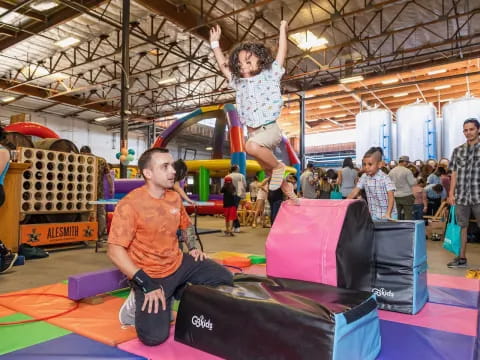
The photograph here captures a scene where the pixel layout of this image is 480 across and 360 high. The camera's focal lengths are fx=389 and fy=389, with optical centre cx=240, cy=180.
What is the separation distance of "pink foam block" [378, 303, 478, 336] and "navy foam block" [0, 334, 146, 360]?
1556mm

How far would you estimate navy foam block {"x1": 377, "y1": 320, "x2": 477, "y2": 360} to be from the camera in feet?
5.91

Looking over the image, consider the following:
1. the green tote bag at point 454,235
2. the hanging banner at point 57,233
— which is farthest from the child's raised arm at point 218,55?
the hanging banner at point 57,233

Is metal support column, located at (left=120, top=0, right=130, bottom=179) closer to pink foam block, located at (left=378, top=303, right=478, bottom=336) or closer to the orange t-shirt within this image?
the orange t-shirt

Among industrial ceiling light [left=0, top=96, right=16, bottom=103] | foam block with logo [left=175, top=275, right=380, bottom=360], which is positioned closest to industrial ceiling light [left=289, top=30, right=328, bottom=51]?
foam block with logo [left=175, top=275, right=380, bottom=360]

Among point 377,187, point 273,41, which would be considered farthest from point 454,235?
point 273,41

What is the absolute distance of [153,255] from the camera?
6.77 feet

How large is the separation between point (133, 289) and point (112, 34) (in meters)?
11.3

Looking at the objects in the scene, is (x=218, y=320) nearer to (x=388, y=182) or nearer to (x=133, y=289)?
(x=133, y=289)

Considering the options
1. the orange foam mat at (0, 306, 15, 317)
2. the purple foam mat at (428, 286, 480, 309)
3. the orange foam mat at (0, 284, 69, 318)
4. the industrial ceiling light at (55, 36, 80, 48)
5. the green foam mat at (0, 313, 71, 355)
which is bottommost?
the orange foam mat at (0, 306, 15, 317)

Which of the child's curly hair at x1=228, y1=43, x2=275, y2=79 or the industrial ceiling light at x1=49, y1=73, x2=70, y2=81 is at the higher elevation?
the industrial ceiling light at x1=49, y1=73, x2=70, y2=81

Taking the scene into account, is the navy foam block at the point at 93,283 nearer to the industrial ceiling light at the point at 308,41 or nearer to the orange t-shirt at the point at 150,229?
the orange t-shirt at the point at 150,229

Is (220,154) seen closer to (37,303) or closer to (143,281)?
(37,303)

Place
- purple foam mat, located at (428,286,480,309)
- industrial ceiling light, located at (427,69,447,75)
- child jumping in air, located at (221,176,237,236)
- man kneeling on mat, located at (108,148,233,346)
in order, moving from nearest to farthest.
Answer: man kneeling on mat, located at (108,148,233,346)
purple foam mat, located at (428,286,480,309)
child jumping in air, located at (221,176,237,236)
industrial ceiling light, located at (427,69,447,75)

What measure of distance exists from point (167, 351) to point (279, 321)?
0.61 m
